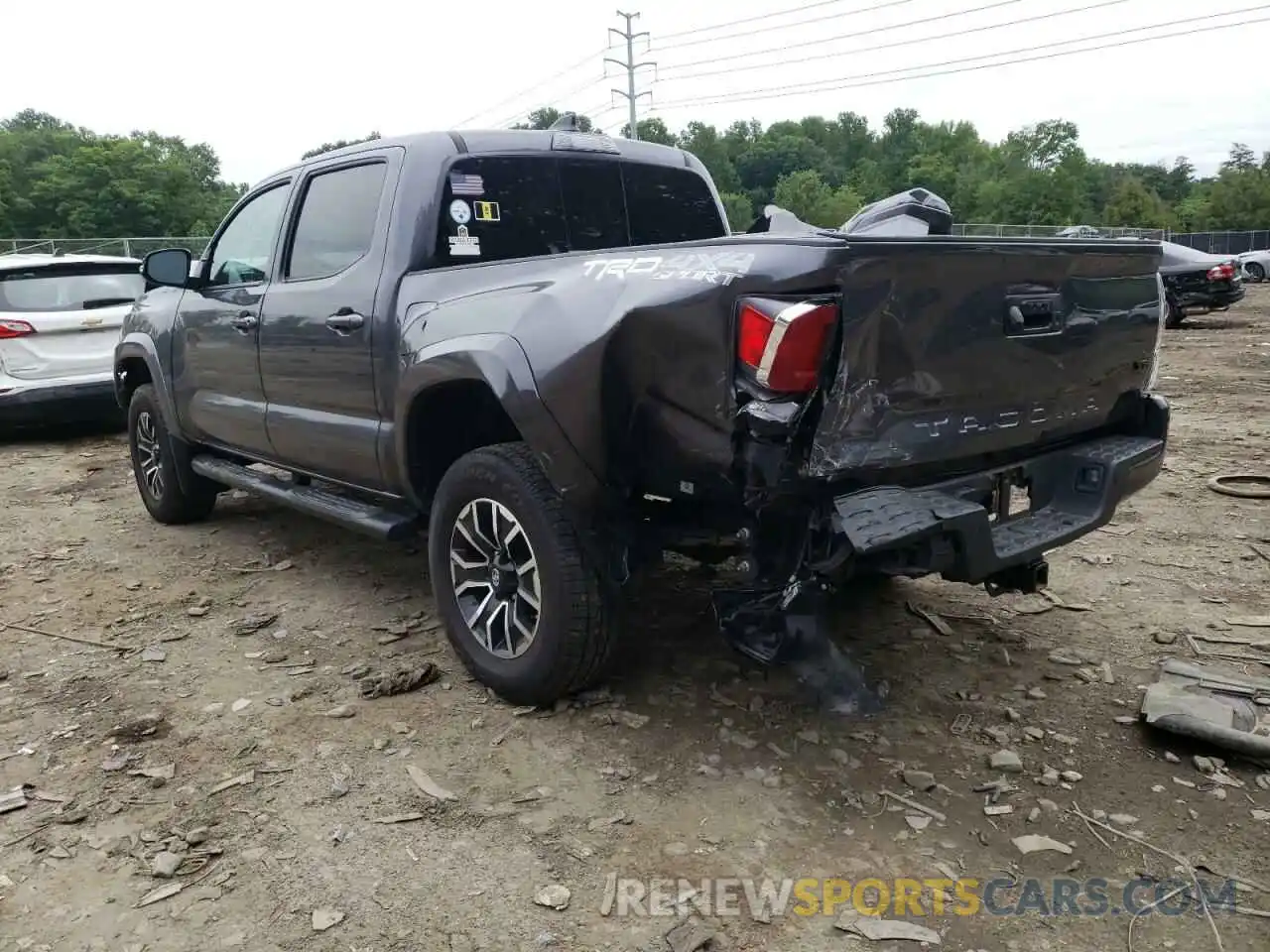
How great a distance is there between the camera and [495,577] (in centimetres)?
339

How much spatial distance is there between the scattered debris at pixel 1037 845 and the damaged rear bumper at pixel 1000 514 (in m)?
0.70

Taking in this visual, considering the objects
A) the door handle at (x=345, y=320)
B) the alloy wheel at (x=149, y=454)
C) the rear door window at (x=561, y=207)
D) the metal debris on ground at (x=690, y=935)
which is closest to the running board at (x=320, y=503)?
the alloy wheel at (x=149, y=454)

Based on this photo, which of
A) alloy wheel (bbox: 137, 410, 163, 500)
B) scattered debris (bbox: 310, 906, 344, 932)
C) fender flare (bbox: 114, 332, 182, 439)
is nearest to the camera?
scattered debris (bbox: 310, 906, 344, 932)

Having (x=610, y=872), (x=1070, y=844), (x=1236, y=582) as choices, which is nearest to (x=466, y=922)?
(x=610, y=872)

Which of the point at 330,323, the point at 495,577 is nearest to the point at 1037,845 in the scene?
the point at 495,577

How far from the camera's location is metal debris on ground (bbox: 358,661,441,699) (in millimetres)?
3555

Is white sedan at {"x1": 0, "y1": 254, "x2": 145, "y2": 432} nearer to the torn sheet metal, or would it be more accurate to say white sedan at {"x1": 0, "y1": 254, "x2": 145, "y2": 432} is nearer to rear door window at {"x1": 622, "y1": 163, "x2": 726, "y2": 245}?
rear door window at {"x1": 622, "y1": 163, "x2": 726, "y2": 245}

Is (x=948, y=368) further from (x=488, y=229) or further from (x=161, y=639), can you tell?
(x=161, y=639)

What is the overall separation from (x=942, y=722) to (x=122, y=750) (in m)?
2.72

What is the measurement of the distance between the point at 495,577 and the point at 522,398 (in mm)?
717

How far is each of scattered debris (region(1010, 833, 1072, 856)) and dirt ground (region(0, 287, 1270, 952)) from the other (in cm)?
3

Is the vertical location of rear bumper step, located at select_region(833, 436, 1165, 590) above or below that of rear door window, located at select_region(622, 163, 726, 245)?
below

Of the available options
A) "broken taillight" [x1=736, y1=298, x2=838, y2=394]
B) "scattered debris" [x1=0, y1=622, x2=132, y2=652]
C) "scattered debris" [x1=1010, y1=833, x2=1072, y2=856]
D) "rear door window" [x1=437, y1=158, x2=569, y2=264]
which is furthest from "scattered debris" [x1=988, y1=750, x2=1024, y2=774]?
"scattered debris" [x1=0, y1=622, x2=132, y2=652]

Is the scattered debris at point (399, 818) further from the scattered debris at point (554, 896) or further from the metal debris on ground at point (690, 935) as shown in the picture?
the metal debris on ground at point (690, 935)
